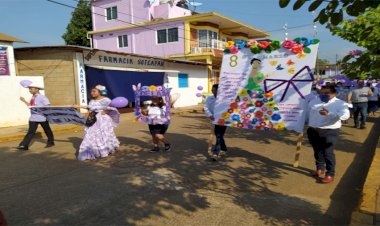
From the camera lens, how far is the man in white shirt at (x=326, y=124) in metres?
5.58

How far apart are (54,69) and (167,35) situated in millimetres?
16819

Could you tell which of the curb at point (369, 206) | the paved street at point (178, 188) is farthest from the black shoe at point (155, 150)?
the curb at point (369, 206)

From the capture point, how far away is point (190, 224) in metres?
4.06

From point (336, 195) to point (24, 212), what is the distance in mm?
4298

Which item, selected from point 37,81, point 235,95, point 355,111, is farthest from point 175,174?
point 37,81

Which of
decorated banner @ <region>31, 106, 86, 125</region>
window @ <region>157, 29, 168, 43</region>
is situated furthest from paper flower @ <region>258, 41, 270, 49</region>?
window @ <region>157, 29, 168, 43</region>

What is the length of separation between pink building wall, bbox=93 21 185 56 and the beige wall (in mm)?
15599

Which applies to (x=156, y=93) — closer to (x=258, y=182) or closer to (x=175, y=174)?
(x=175, y=174)

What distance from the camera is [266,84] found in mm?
6645

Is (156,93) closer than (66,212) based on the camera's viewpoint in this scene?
No

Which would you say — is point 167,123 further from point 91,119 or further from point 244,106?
point 244,106

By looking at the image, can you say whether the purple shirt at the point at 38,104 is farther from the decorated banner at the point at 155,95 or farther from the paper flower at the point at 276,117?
the paper flower at the point at 276,117

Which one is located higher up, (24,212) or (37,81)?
(37,81)

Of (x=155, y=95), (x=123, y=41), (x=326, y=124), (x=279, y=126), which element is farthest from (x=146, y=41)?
(x=326, y=124)
